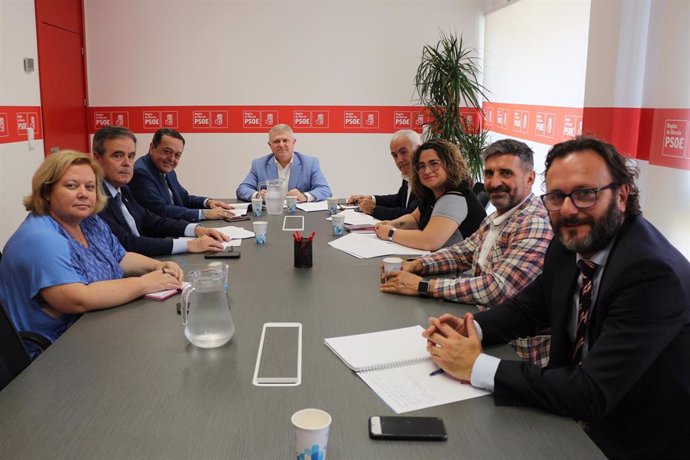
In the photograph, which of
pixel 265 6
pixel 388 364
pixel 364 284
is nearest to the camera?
pixel 388 364

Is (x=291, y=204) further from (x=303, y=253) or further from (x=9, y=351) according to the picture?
(x=9, y=351)

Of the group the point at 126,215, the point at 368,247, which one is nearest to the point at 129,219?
the point at 126,215

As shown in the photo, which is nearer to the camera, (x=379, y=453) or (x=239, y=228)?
(x=379, y=453)

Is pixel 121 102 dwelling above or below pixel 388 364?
above

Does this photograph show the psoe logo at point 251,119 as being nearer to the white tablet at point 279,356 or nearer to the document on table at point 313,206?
the document on table at point 313,206

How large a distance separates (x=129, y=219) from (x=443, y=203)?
1.60 metres

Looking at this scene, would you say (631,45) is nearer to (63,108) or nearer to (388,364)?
(388,364)

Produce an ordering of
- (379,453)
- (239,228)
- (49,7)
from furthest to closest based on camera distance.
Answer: (49,7) → (239,228) → (379,453)

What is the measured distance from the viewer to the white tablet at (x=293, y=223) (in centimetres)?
347

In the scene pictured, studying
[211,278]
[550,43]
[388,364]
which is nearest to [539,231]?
[388,364]

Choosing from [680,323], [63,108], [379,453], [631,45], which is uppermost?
[631,45]

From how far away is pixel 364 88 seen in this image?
21.6 ft

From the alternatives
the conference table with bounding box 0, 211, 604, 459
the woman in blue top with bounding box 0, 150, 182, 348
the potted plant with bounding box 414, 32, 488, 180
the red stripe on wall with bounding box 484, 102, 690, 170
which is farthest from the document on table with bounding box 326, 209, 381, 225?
the potted plant with bounding box 414, 32, 488, 180

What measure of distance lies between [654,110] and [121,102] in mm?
5168
